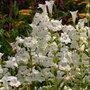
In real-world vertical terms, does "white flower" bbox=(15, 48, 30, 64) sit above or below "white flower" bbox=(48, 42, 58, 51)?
below

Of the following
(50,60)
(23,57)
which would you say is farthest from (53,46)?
(23,57)

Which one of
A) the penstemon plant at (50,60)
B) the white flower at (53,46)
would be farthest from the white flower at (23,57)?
the white flower at (53,46)

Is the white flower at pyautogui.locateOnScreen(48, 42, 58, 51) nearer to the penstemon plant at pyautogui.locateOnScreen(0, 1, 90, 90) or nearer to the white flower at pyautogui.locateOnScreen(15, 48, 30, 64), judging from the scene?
the penstemon plant at pyautogui.locateOnScreen(0, 1, 90, 90)

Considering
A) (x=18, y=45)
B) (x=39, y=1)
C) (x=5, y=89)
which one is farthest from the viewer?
(x=39, y=1)

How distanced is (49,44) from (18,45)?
32 cm

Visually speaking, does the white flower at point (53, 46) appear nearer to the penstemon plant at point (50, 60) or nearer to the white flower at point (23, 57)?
the penstemon plant at point (50, 60)

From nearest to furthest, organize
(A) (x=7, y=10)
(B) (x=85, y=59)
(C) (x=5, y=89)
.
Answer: (C) (x=5, y=89) < (B) (x=85, y=59) < (A) (x=7, y=10)

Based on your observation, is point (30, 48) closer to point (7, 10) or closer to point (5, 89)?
point (5, 89)

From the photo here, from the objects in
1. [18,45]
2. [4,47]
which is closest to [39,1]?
[4,47]

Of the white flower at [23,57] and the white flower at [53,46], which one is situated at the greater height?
the white flower at [53,46]

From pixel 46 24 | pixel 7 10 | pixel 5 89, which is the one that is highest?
pixel 46 24

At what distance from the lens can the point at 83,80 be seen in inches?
81.7

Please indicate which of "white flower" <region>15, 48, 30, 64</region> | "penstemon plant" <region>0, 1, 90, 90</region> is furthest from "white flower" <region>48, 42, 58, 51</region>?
"white flower" <region>15, 48, 30, 64</region>

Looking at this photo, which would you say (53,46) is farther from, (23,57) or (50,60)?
(23,57)
